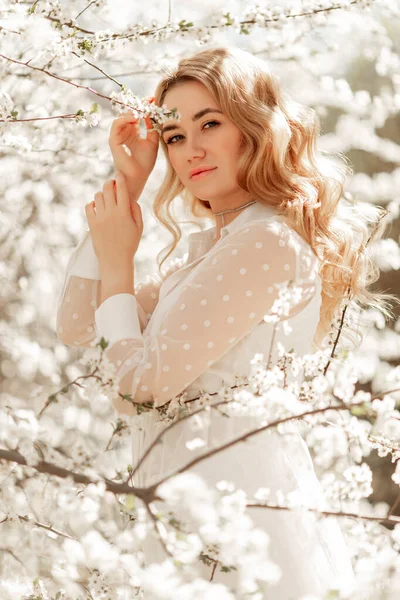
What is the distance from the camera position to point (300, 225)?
1.39 m

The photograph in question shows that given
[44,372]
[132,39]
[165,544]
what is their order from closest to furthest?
[165,544] → [132,39] → [44,372]

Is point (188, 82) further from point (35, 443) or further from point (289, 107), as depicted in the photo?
point (35, 443)

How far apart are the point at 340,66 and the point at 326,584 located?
120 inches

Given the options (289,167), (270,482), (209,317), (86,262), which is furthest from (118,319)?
(289,167)

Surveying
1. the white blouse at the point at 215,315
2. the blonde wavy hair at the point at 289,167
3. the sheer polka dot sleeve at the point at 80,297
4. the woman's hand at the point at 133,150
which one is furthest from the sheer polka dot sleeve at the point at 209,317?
the woman's hand at the point at 133,150

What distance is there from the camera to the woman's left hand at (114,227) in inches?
55.1

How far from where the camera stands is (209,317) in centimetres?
122

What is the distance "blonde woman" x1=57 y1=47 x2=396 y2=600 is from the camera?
1.23m

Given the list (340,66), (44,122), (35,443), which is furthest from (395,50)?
(35,443)

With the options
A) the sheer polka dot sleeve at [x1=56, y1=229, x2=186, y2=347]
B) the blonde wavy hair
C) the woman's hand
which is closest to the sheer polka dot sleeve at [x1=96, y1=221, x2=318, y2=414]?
the blonde wavy hair

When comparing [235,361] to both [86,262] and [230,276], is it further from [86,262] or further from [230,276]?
[86,262]

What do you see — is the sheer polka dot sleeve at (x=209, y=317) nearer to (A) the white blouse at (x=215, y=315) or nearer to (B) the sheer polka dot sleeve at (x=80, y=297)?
(A) the white blouse at (x=215, y=315)

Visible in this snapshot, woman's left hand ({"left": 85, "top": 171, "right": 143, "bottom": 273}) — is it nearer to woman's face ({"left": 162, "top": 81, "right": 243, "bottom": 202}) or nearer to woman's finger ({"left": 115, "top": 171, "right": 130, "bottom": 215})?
woman's finger ({"left": 115, "top": 171, "right": 130, "bottom": 215})

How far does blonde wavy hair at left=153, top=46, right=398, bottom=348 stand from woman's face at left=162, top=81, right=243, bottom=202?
Result: 0.02 metres
